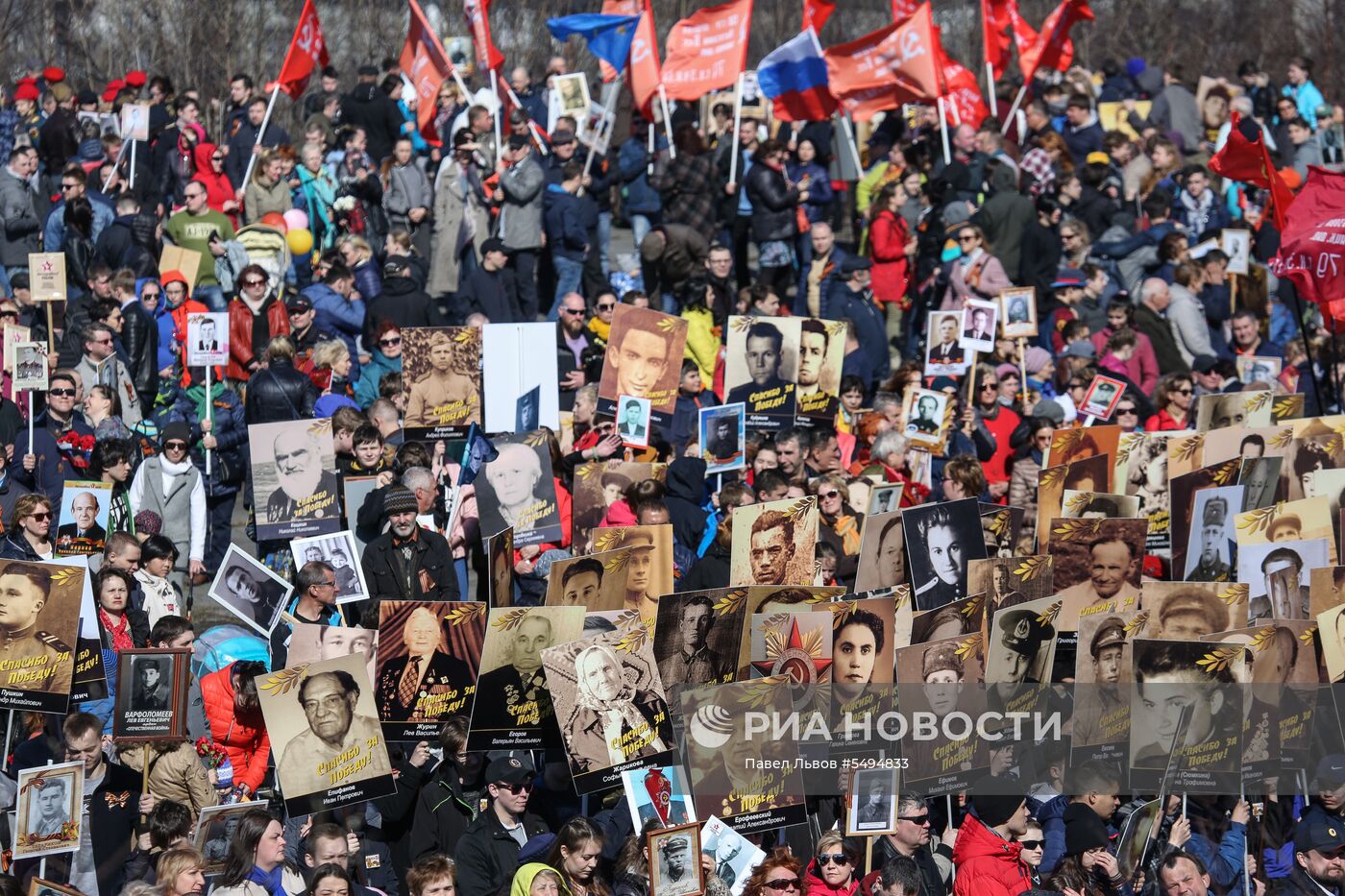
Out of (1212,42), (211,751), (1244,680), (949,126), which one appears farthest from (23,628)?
(1212,42)

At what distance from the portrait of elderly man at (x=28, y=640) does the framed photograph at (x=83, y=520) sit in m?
1.55

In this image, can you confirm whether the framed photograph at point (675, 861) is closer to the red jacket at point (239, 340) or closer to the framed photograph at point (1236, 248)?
the red jacket at point (239, 340)

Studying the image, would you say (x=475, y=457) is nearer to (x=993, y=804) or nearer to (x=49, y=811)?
(x=993, y=804)

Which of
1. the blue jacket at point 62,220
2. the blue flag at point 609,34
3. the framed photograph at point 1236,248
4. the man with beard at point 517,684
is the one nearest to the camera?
the man with beard at point 517,684

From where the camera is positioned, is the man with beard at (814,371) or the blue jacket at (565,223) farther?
the blue jacket at (565,223)

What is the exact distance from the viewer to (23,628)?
1095cm

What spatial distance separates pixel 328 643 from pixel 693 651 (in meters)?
1.93

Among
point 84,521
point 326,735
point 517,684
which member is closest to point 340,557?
point 84,521

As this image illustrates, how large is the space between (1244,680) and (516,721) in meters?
3.83

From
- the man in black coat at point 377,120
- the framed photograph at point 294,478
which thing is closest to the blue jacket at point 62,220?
the man in black coat at point 377,120

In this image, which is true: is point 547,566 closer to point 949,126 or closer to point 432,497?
point 432,497

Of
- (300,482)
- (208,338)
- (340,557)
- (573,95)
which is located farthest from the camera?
(573,95)

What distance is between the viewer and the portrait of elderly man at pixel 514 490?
13602 millimetres

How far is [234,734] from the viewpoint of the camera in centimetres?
1096
